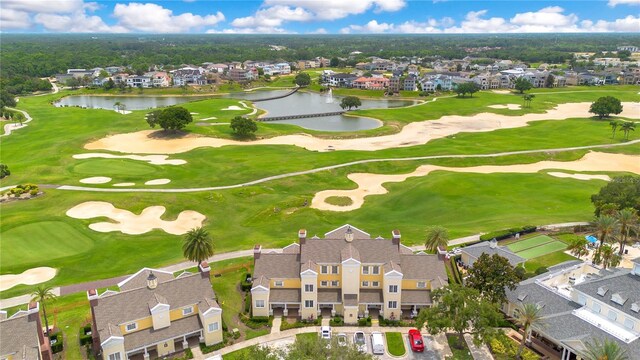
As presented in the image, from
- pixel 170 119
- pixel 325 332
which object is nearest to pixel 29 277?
pixel 325 332

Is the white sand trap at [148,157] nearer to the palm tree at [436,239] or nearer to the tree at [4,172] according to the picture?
the tree at [4,172]

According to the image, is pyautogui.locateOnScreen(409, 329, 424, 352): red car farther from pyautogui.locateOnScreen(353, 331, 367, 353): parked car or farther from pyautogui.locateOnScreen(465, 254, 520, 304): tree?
pyautogui.locateOnScreen(465, 254, 520, 304): tree

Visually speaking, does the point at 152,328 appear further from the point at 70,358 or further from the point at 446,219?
the point at 446,219

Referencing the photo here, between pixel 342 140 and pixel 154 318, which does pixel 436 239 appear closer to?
pixel 154 318

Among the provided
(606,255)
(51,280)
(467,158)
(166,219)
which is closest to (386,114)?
(467,158)

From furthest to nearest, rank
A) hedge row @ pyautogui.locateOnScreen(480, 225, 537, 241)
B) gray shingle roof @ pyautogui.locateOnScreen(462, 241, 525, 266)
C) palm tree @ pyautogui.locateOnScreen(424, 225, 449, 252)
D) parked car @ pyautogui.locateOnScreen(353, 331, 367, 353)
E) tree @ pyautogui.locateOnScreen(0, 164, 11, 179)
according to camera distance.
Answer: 1. tree @ pyautogui.locateOnScreen(0, 164, 11, 179)
2. hedge row @ pyautogui.locateOnScreen(480, 225, 537, 241)
3. gray shingle roof @ pyautogui.locateOnScreen(462, 241, 525, 266)
4. palm tree @ pyautogui.locateOnScreen(424, 225, 449, 252)
5. parked car @ pyautogui.locateOnScreen(353, 331, 367, 353)

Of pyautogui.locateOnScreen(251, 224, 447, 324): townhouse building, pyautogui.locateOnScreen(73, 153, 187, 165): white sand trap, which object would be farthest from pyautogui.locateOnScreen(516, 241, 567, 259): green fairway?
pyautogui.locateOnScreen(73, 153, 187, 165): white sand trap

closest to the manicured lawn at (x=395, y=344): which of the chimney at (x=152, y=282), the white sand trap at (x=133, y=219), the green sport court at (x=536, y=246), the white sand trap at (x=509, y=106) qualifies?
the chimney at (x=152, y=282)
